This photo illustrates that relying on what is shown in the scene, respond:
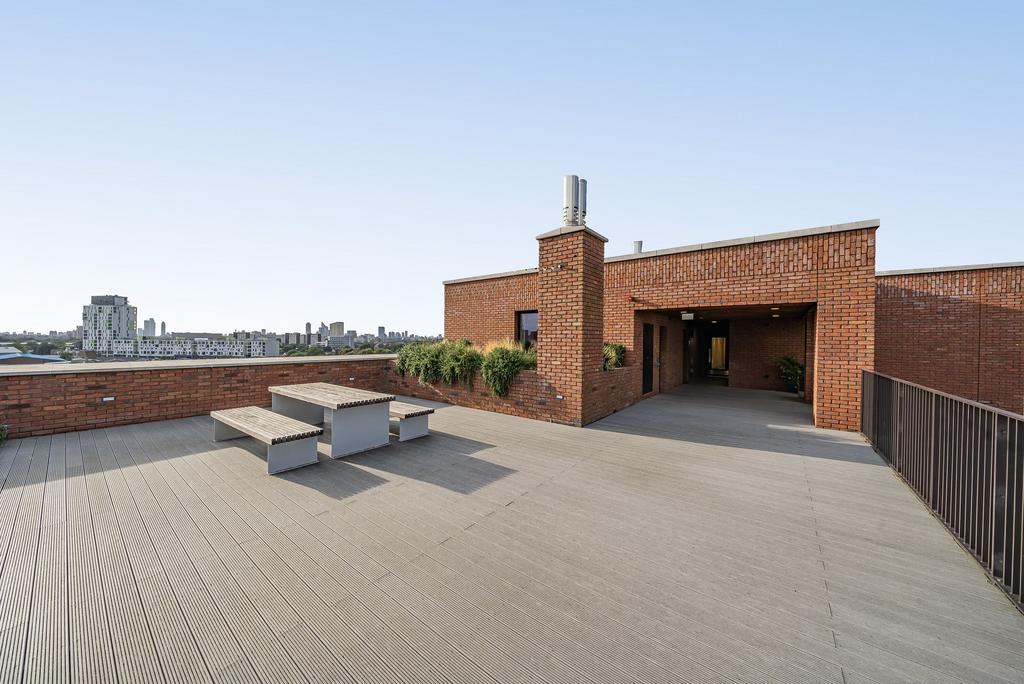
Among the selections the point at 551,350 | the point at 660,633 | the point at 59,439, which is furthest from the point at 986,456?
the point at 59,439

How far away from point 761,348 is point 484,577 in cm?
1450

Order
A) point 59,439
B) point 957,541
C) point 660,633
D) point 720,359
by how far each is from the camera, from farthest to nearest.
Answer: point 720,359 → point 59,439 → point 957,541 → point 660,633

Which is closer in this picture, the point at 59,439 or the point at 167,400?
the point at 59,439

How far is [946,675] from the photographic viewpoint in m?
1.74

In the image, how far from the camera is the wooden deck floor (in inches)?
70.8

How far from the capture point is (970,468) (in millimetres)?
2932

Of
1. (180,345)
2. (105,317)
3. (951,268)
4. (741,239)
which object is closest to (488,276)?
(741,239)

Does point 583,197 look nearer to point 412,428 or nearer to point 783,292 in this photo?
point 783,292

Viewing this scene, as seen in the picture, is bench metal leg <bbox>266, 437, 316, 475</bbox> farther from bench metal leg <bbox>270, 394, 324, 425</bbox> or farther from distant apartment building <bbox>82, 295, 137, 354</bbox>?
distant apartment building <bbox>82, 295, 137, 354</bbox>

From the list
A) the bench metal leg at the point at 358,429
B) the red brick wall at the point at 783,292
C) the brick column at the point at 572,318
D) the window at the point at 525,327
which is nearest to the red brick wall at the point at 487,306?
→ the window at the point at 525,327

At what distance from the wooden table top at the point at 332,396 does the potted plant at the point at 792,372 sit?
11.9m

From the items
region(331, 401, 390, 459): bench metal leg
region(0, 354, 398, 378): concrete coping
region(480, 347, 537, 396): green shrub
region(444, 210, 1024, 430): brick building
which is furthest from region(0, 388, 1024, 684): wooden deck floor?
region(480, 347, 537, 396): green shrub

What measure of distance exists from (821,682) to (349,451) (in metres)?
4.88

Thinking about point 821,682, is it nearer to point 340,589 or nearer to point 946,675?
point 946,675
